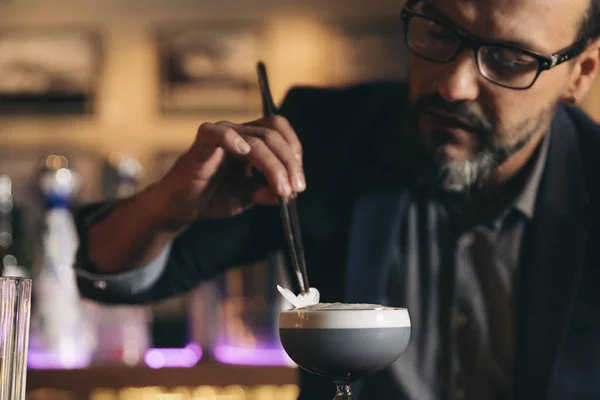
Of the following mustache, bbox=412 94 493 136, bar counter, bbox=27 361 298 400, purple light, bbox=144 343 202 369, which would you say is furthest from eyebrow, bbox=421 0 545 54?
purple light, bbox=144 343 202 369

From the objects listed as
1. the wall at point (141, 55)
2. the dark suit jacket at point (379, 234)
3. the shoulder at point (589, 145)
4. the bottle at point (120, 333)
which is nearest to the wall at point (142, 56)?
the wall at point (141, 55)

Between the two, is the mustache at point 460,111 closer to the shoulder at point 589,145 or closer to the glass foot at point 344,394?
the shoulder at point 589,145

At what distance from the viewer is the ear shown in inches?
59.8

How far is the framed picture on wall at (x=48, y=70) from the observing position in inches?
110

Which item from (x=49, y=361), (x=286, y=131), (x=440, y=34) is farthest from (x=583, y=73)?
(x=49, y=361)

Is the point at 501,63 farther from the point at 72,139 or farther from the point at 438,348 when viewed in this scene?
the point at 72,139

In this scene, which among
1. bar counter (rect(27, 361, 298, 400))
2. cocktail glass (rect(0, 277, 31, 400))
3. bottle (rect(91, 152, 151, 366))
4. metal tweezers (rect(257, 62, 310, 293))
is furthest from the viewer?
bottle (rect(91, 152, 151, 366))

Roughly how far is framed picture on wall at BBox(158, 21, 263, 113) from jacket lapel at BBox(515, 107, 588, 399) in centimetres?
142

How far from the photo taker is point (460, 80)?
1.33 m

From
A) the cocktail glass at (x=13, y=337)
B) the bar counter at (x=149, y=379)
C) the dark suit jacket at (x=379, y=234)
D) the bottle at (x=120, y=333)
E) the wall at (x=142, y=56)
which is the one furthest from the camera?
the wall at (x=142, y=56)

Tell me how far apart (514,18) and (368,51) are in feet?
5.00

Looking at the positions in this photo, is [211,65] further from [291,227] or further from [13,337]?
[13,337]

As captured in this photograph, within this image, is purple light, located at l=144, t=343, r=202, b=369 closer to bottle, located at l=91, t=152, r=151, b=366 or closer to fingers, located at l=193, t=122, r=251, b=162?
bottle, located at l=91, t=152, r=151, b=366

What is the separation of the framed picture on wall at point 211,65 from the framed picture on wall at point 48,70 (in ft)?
0.82
